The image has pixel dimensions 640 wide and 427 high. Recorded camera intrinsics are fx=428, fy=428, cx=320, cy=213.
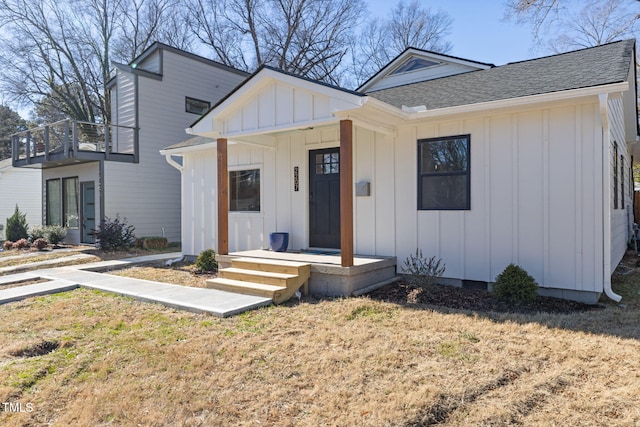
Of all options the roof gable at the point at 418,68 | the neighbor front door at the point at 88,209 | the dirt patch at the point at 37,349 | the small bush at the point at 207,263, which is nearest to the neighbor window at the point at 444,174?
the roof gable at the point at 418,68

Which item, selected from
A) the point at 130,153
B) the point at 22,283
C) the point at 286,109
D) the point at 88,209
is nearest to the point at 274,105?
the point at 286,109

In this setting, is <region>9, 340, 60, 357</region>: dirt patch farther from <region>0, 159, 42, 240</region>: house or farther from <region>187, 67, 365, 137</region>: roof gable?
<region>0, 159, 42, 240</region>: house

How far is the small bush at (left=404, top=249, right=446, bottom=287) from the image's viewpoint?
19.9ft

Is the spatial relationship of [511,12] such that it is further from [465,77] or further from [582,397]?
[582,397]

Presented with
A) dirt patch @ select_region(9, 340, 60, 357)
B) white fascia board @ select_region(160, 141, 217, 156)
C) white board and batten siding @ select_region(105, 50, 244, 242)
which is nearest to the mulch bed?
dirt patch @ select_region(9, 340, 60, 357)

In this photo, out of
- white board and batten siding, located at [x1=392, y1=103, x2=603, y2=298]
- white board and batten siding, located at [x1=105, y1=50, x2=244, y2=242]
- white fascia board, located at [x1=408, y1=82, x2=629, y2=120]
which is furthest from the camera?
white board and batten siding, located at [x1=105, y1=50, x2=244, y2=242]

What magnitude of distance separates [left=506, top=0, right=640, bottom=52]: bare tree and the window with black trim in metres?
10.7

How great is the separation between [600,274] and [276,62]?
63.1 ft

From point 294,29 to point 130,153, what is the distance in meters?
11.6

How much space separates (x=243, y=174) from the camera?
29.8 ft

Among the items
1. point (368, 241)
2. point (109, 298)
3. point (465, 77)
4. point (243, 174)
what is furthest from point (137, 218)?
point (465, 77)

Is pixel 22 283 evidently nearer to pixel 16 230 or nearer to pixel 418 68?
pixel 16 230

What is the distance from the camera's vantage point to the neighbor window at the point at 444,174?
637 cm

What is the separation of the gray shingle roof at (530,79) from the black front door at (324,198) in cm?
159
